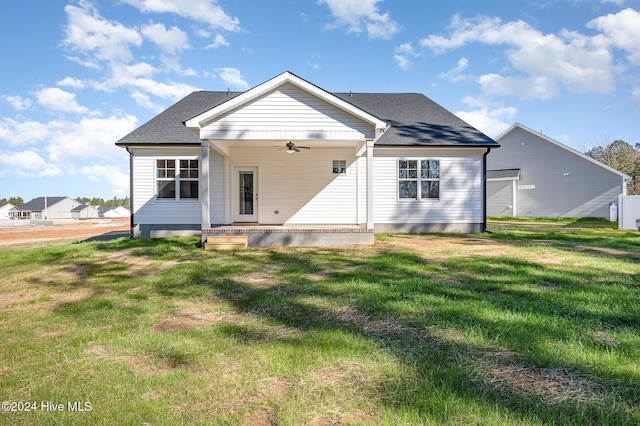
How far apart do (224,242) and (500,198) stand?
22699 millimetres

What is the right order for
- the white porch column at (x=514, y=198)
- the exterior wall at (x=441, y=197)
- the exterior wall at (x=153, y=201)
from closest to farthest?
the exterior wall at (x=153, y=201) < the exterior wall at (x=441, y=197) < the white porch column at (x=514, y=198)

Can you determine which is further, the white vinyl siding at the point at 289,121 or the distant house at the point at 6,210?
the distant house at the point at 6,210

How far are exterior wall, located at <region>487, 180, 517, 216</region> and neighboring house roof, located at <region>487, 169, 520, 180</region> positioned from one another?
16.8 inches

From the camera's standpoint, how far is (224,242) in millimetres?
9961

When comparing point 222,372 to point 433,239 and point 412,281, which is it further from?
point 433,239

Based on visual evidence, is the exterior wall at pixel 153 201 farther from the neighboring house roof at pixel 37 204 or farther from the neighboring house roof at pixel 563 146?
the neighboring house roof at pixel 37 204

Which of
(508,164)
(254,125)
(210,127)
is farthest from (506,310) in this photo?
(508,164)

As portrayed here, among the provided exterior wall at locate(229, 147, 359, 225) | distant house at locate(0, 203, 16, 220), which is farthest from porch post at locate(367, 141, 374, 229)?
distant house at locate(0, 203, 16, 220)

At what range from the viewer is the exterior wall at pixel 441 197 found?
13234 millimetres

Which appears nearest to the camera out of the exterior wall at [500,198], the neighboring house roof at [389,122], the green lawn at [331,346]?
the green lawn at [331,346]

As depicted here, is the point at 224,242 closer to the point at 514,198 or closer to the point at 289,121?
the point at 289,121

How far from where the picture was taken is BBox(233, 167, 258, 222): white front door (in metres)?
13.4

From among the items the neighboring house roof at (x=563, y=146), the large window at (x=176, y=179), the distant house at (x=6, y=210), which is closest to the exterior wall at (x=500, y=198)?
the neighboring house roof at (x=563, y=146)

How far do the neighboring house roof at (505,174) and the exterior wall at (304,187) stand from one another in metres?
16.8
